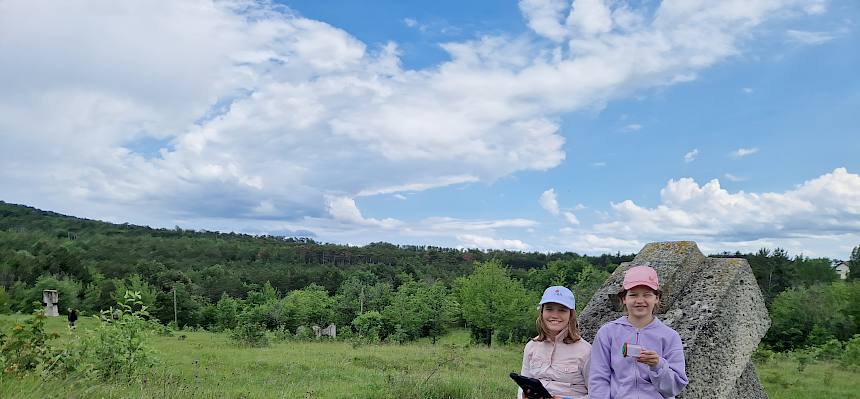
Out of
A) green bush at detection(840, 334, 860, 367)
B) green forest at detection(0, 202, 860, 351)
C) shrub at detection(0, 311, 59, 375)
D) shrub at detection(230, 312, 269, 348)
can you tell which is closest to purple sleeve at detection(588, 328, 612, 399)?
green forest at detection(0, 202, 860, 351)

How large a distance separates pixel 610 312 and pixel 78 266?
77.7m

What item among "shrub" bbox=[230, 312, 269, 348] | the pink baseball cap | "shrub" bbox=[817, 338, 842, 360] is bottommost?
"shrub" bbox=[817, 338, 842, 360]

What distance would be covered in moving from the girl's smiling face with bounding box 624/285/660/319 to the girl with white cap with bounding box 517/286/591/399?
39 cm

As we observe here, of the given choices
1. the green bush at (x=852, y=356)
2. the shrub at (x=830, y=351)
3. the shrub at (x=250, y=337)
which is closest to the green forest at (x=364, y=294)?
the shrub at (x=250, y=337)

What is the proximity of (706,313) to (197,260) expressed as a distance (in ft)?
380

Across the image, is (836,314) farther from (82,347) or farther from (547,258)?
(547,258)

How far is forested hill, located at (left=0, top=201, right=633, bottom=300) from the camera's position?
67375 mm

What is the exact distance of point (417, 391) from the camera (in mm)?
8398

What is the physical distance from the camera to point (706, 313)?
4.90 meters

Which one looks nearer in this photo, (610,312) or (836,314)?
(610,312)

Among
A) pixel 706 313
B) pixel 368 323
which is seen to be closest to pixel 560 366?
pixel 706 313

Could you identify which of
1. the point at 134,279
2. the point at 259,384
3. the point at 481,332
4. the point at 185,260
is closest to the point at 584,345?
the point at 259,384

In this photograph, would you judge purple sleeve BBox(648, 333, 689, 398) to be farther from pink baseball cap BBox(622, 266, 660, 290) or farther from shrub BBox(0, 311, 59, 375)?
shrub BBox(0, 311, 59, 375)

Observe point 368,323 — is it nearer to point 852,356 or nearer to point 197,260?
point 852,356
